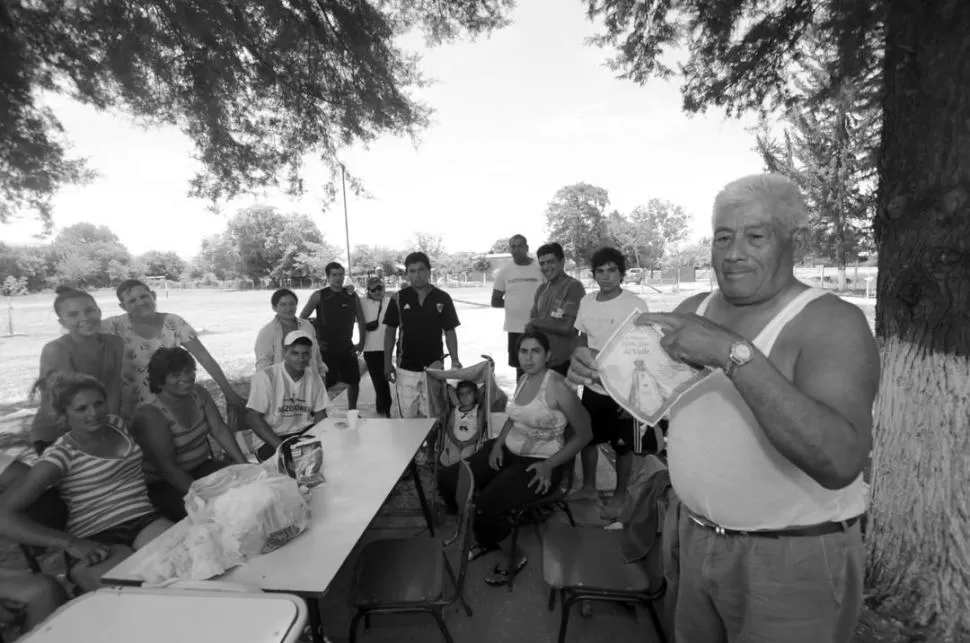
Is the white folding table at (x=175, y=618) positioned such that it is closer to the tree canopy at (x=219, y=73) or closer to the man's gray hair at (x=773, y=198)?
the man's gray hair at (x=773, y=198)

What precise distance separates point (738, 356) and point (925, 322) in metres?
1.95

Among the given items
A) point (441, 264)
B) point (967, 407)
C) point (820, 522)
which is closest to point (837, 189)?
point (967, 407)

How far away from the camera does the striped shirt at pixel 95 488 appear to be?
93.6 inches

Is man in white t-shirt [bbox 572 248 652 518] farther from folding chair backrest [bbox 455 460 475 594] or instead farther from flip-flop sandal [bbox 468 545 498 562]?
folding chair backrest [bbox 455 460 475 594]

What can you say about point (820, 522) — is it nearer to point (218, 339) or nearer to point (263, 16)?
point (263, 16)

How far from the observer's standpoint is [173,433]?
3.00m

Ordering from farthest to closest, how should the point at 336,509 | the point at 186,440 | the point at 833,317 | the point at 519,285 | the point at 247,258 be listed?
1. the point at 247,258
2. the point at 519,285
3. the point at 186,440
4. the point at 336,509
5. the point at 833,317

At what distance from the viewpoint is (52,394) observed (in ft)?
8.67

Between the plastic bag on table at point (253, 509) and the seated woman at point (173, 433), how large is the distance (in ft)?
3.26

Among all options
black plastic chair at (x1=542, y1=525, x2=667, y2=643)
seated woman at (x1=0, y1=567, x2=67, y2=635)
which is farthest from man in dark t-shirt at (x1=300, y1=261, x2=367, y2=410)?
black plastic chair at (x1=542, y1=525, x2=667, y2=643)

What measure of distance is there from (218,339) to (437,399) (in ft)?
38.7

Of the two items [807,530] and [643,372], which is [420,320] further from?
[807,530]

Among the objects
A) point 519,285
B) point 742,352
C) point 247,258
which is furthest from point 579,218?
point 742,352

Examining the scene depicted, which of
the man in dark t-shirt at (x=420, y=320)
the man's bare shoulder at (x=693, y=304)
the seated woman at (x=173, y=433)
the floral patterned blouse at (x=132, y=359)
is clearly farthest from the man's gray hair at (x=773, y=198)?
the floral patterned blouse at (x=132, y=359)
